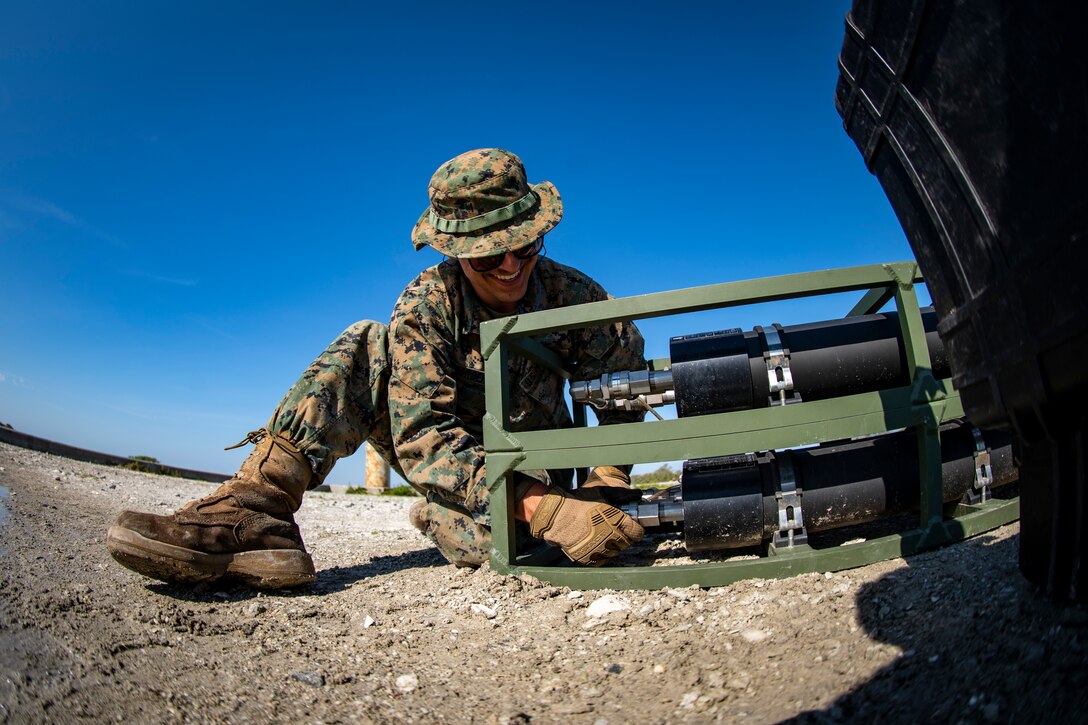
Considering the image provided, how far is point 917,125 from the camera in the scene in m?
1.28

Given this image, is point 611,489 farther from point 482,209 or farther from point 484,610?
point 482,209

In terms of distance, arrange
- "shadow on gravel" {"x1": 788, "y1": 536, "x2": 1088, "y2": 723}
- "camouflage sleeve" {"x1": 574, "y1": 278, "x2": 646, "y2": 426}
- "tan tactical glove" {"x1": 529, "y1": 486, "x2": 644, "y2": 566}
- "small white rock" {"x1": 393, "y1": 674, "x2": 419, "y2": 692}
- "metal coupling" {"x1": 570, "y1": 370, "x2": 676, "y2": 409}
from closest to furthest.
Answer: "shadow on gravel" {"x1": 788, "y1": 536, "x2": 1088, "y2": 723} → "small white rock" {"x1": 393, "y1": 674, "x2": 419, "y2": 692} → "tan tactical glove" {"x1": 529, "y1": 486, "x2": 644, "y2": 566} → "metal coupling" {"x1": 570, "y1": 370, "x2": 676, "y2": 409} → "camouflage sleeve" {"x1": 574, "y1": 278, "x2": 646, "y2": 426}

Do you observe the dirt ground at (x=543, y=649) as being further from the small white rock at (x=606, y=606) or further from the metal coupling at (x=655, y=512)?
the metal coupling at (x=655, y=512)

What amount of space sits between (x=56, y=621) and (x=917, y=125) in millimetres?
2310

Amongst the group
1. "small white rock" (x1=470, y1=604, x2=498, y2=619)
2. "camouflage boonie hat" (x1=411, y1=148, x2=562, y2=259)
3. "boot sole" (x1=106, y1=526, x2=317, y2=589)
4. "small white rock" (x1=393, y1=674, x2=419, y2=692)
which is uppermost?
"camouflage boonie hat" (x1=411, y1=148, x2=562, y2=259)

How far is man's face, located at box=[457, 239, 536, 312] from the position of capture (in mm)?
2951

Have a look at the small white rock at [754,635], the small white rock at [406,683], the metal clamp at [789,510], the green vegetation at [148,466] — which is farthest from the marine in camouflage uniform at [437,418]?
the green vegetation at [148,466]

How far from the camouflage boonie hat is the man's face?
12 cm

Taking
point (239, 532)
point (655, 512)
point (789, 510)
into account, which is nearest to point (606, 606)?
point (655, 512)

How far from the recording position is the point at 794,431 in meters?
2.13

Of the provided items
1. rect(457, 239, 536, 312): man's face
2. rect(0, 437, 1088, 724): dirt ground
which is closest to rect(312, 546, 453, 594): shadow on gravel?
rect(0, 437, 1088, 724): dirt ground

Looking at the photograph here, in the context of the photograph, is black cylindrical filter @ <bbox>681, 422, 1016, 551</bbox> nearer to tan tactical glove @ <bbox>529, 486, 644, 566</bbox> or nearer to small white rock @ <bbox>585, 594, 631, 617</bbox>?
tan tactical glove @ <bbox>529, 486, 644, 566</bbox>

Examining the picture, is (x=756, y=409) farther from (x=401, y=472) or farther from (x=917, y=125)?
(x=401, y=472)

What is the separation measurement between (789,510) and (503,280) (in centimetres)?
156
